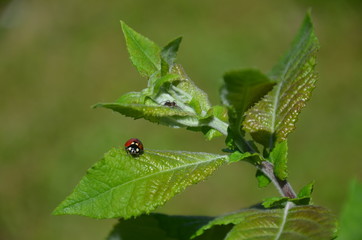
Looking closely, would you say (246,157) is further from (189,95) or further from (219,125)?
(189,95)

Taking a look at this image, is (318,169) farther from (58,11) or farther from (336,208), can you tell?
(58,11)

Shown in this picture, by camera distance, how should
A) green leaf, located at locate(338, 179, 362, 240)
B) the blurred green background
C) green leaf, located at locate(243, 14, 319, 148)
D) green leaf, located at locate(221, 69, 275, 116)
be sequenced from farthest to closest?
1. the blurred green background
2. green leaf, located at locate(338, 179, 362, 240)
3. green leaf, located at locate(243, 14, 319, 148)
4. green leaf, located at locate(221, 69, 275, 116)

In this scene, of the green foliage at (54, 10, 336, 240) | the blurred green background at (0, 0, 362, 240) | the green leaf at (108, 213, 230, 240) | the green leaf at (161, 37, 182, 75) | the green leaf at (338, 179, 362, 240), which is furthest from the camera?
the blurred green background at (0, 0, 362, 240)

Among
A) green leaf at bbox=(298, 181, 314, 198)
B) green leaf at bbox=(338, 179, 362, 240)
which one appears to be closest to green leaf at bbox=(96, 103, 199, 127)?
green leaf at bbox=(298, 181, 314, 198)

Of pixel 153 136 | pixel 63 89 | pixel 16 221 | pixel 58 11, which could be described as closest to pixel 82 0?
pixel 58 11

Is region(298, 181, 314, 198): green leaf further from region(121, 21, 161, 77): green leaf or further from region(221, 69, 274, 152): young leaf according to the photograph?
region(121, 21, 161, 77): green leaf

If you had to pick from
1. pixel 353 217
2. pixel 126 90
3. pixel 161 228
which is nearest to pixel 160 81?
pixel 161 228
